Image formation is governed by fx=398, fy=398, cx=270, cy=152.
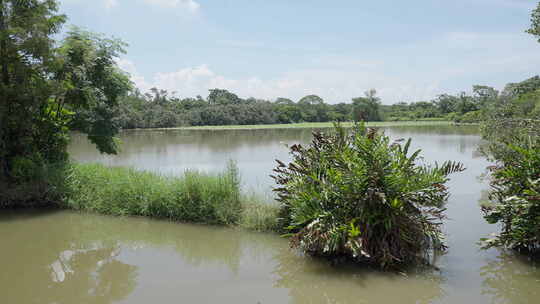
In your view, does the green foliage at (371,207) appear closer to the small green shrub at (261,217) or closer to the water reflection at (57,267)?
the small green shrub at (261,217)

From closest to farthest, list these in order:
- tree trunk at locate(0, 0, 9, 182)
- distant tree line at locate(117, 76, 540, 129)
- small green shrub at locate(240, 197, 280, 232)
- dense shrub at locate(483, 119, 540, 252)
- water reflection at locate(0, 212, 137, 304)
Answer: water reflection at locate(0, 212, 137, 304), dense shrub at locate(483, 119, 540, 252), small green shrub at locate(240, 197, 280, 232), tree trunk at locate(0, 0, 9, 182), distant tree line at locate(117, 76, 540, 129)

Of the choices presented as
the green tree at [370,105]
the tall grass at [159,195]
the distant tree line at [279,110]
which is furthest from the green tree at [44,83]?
the green tree at [370,105]

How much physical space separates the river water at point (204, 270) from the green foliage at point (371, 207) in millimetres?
374

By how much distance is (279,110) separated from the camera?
76625mm

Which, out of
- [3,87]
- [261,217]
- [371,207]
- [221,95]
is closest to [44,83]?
[3,87]

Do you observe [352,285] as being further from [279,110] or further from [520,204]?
[279,110]

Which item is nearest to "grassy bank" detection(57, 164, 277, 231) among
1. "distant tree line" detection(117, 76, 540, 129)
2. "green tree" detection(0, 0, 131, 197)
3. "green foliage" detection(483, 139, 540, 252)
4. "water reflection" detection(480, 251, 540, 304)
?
"green tree" detection(0, 0, 131, 197)

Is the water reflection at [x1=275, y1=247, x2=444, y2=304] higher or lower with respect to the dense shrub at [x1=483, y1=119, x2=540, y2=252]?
lower

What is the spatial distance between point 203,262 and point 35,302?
90.6 inches

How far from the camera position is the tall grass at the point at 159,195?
7832mm

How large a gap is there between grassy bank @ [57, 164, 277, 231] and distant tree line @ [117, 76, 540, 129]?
39948 mm

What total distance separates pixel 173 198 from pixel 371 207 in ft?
13.8

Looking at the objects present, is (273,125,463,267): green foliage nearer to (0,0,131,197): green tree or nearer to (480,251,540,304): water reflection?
(480,251,540,304): water reflection

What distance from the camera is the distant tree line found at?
53.4 meters
